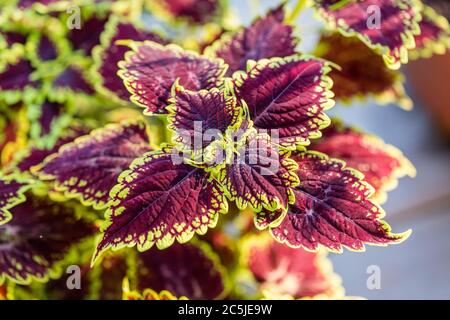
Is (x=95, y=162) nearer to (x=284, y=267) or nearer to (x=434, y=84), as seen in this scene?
(x=284, y=267)

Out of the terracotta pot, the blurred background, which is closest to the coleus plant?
the blurred background

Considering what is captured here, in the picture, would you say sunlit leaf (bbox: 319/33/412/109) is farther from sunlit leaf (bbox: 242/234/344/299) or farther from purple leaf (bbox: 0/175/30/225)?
purple leaf (bbox: 0/175/30/225)

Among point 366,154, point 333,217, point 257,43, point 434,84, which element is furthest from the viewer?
point 434,84

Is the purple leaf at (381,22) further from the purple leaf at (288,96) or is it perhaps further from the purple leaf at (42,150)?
the purple leaf at (42,150)

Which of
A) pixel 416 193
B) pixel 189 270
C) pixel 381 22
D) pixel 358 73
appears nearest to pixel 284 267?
pixel 189 270

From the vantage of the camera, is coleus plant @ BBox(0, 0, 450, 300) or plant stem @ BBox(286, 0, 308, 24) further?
plant stem @ BBox(286, 0, 308, 24)

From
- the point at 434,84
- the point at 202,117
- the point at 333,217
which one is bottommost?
the point at 333,217
